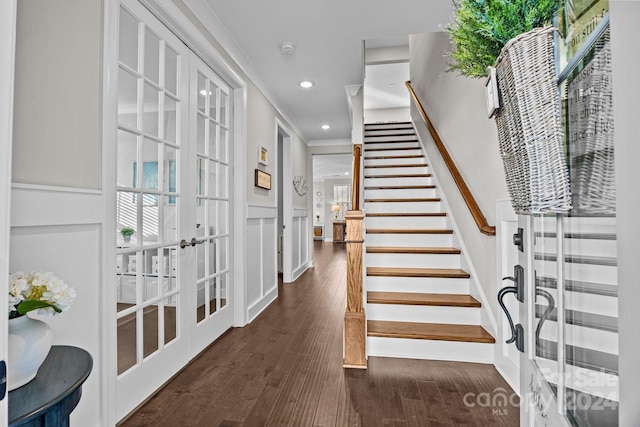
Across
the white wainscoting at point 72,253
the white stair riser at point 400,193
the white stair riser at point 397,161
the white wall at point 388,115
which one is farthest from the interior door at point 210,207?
the white wall at point 388,115

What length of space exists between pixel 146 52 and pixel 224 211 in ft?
4.31

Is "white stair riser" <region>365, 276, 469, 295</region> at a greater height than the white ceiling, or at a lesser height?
lesser

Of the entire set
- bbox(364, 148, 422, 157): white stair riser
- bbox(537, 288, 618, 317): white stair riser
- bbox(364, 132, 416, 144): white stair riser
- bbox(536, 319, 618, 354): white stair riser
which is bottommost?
bbox(536, 319, 618, 354): white stair riser

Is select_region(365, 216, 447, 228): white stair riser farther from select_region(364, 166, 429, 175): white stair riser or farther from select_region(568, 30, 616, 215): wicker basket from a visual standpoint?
select_region(568, 30, 616, 215): wicker basket

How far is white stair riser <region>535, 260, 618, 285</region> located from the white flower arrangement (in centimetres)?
126

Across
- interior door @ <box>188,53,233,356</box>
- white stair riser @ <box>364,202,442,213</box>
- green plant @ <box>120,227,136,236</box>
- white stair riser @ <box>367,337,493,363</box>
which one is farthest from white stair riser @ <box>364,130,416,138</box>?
green plant @ <box>120,227,136,236</box>

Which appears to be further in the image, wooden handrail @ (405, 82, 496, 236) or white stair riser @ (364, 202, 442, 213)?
white stair riser @ (364, 202, 442, 213)

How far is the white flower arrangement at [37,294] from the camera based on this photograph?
2.69ft

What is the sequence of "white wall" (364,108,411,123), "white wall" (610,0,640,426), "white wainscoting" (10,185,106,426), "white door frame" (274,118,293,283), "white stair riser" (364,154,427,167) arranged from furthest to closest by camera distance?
1. "white wall" (364,108,411,123)
2. "white door frame" (274,118,293,283)
3. "white stair riser" (364,154,427,167)
4. "white wainscoting" (10,185,106,426)
5. "white wall" (610,0,640,426)

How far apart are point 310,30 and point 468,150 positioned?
5.26ft

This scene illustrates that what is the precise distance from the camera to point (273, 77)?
10.8 feet

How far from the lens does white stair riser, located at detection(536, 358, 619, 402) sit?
51 cm

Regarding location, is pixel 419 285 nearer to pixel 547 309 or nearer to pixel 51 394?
pixel 547 309

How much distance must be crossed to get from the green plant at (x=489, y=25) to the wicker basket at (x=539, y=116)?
8 cm
